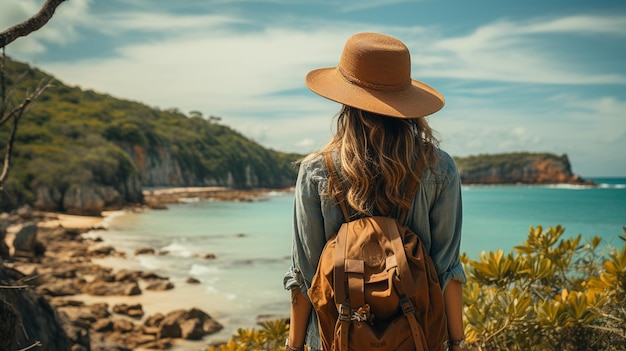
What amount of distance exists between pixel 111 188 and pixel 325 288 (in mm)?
33221

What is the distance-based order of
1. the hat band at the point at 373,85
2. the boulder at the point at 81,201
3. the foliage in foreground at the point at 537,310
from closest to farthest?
the hat band at the point at 373,85 → the foliage in foreground at the point at 537,310 → the boulder at the point at 81,201

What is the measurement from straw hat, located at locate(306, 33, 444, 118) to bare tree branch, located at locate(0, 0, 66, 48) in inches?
37.9

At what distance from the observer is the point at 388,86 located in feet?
5.24

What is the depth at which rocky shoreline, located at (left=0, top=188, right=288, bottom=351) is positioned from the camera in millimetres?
3369

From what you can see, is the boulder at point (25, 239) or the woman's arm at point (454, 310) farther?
the boulder at point (25, 239)

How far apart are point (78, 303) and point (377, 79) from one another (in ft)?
28.2

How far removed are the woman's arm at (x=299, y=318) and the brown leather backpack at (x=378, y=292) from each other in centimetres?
17

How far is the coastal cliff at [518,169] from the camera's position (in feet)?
285

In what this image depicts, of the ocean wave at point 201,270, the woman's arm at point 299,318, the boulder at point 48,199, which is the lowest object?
the ocean wave at point 201,270

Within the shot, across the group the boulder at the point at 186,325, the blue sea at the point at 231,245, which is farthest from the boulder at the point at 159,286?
the boulder at the point at 186,325

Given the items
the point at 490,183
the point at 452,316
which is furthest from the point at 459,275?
the point at 490,183

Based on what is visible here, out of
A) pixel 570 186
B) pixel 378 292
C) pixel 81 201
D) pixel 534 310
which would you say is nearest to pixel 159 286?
pixel 534 310

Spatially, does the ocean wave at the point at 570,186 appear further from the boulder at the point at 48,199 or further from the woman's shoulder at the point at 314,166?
the woman's shoulder at the point at 314,166

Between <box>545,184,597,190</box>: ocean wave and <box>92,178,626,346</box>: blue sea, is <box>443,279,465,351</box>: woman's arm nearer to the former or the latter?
<box>92,178,626,346</box>: blue sea
